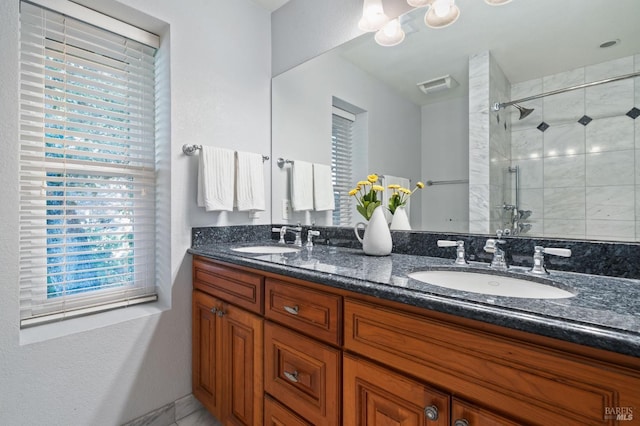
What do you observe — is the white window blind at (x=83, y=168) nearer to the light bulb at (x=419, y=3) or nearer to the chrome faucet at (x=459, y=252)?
the light bulb at (x=419, y=3)

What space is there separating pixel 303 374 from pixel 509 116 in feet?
3.86

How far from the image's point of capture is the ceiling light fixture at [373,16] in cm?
145

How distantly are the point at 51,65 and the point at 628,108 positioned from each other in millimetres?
2189

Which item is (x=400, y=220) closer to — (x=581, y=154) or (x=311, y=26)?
(x=581, y=154)

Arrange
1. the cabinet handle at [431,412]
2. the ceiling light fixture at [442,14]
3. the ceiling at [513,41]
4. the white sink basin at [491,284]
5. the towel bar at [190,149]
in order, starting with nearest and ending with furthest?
the cabinet handle at [431,412], the white sink basin at [491,284], the ceiling at [513,41], the ceiling light fixture at [442,14], the towel bar at [190,149]

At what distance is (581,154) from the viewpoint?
0.98 meters

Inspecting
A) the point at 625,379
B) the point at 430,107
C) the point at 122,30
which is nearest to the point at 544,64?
the point at 430,107

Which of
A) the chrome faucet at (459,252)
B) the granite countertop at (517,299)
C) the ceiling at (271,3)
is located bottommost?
the granite countertop at (517,299)

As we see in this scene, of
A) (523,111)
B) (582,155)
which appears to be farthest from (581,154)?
(523,111)

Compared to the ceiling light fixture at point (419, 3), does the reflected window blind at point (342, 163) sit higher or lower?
lower

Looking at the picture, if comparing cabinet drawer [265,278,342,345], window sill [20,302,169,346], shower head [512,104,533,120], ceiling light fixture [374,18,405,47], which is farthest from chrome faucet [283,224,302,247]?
shower head [512,104,533,120]

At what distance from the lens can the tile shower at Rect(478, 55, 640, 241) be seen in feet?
3.01

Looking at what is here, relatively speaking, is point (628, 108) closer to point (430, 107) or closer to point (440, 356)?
point (430, 107)

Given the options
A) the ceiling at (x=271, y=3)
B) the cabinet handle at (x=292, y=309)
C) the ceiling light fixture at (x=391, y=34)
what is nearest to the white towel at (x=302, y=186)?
the ceiling light fixture at (x=391, y=34)
